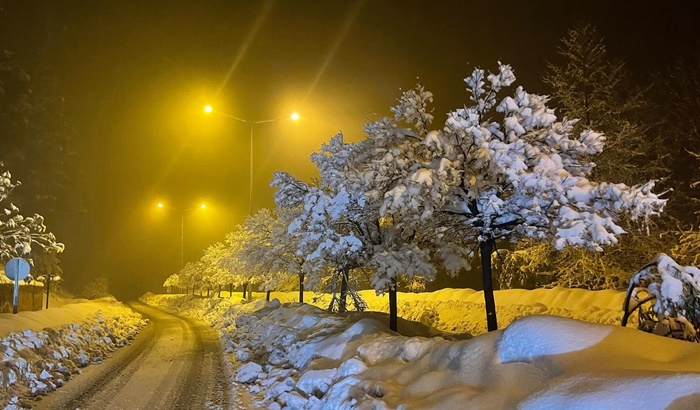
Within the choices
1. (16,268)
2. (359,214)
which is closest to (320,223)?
(359,214)

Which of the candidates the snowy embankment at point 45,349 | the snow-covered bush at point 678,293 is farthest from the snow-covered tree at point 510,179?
the snowy embankment at point 45,349

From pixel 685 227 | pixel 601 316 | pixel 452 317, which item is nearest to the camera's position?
pixel 601 316

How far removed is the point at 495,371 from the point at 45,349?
38.9ft

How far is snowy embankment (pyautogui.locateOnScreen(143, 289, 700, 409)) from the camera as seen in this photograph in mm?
4297

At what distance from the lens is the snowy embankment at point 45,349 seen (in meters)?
9.68

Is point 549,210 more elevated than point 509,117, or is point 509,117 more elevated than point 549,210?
point 509,117

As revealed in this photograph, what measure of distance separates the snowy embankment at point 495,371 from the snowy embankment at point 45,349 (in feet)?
13.5

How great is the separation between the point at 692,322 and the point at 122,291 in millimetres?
101479

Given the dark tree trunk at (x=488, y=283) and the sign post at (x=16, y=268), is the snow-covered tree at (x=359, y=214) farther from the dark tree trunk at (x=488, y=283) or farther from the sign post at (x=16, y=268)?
the sign post at (x=16, y=268)

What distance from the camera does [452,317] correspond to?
28062 mm

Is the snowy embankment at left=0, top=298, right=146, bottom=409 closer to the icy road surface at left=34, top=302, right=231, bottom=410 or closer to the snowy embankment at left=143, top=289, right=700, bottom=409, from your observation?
the icy road surface at left=34, top=302, right=231, bottom=410

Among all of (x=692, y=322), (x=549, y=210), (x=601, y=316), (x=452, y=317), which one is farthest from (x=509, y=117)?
(x=452, y=317)

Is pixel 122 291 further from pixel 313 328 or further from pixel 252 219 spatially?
pixel 313 328

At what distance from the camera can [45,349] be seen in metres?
12.9
